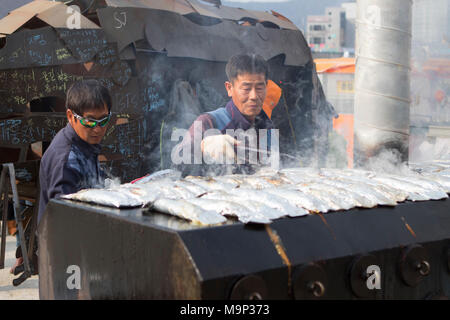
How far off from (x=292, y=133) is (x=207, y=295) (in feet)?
20.5

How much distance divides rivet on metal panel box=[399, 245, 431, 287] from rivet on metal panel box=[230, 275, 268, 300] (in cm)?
88

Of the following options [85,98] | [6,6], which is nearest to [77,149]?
[85,98]

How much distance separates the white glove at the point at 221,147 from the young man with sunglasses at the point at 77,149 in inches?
32.7

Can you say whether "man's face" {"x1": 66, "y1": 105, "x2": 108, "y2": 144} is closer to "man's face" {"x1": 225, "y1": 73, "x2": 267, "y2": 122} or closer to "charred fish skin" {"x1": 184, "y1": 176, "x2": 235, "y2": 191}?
"charred fish skin" {"x1": 184, "y1": 176, "x2": 235, "y2": 191}

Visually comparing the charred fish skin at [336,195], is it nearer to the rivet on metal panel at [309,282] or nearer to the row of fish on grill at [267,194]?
the row of fish on grill at [267,194]

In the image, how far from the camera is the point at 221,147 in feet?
12.7

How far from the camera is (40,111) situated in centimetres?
609

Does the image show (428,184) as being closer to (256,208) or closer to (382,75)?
(256,208)

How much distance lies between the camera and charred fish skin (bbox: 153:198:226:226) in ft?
7.01

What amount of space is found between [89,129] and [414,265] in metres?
2.23

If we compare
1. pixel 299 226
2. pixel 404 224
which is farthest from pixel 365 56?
pixel 299 226

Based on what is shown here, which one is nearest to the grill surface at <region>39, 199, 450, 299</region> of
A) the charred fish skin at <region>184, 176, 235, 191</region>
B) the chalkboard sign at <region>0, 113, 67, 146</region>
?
the charred fish skin at <region>184, 176, 235, 191</region>

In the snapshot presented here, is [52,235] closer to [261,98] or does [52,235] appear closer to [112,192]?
[112,192]

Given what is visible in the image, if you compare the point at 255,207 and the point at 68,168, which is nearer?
the point at 255,207
